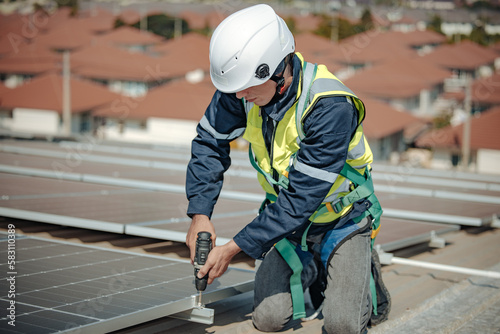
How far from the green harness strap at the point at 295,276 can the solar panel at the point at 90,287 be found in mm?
305

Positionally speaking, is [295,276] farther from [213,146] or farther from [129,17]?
[129,17]

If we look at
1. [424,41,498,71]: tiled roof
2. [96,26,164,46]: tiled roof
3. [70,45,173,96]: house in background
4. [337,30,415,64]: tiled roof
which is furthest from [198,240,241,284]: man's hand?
[96,26,164,46]: tiled roof

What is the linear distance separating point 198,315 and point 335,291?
82 centimetres

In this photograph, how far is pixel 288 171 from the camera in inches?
162

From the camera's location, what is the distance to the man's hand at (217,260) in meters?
3.70

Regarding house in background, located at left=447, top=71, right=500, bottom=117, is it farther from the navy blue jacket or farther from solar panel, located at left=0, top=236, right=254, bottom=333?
the navy blue jacket

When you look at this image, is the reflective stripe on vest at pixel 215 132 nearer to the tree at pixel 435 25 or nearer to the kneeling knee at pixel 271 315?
the kneeling knee at pixel 271 315

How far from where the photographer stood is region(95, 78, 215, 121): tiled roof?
156 feet

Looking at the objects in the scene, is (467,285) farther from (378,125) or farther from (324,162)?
(378,125)

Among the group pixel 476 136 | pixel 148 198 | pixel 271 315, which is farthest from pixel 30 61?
pixel 271 315

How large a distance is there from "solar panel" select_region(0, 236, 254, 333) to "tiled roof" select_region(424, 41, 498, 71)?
233 ft

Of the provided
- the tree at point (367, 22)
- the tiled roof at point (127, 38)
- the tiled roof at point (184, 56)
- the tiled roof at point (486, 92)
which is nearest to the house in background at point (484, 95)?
the tiled roof at point (486, 92)

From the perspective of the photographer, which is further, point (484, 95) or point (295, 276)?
point (484, 95)

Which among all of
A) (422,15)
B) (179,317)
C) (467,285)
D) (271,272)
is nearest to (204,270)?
(179,317)
